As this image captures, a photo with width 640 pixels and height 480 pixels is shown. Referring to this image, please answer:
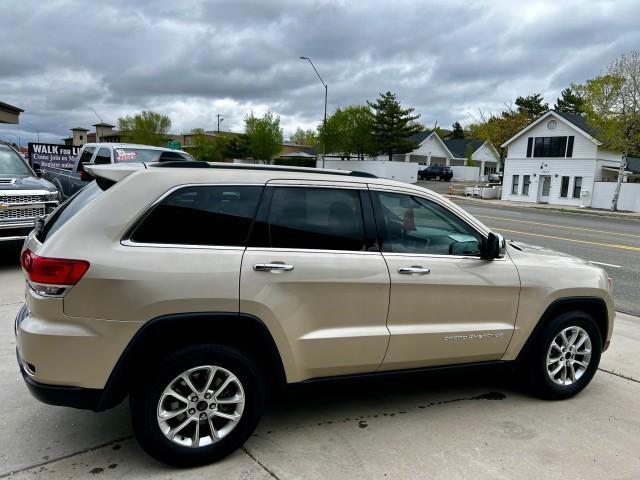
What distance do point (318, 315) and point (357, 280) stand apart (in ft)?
1.08

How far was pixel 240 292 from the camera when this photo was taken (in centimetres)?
301

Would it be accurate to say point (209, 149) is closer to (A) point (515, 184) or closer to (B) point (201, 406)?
(A) point (515, 184)

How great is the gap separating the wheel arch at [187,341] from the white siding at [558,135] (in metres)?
40.4

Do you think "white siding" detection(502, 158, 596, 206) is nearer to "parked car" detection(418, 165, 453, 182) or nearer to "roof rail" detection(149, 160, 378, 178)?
"parked car" detection(418, 165, 453, 182)

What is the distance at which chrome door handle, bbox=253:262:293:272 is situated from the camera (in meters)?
3.07

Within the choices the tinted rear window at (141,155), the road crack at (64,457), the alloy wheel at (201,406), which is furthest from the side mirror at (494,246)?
the tinted rear window at (141,155)

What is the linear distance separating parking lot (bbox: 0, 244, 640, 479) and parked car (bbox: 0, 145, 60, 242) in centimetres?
412

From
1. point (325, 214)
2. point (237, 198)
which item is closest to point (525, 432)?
point (325, 214)

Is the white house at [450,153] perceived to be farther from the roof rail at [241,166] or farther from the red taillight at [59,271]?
the red taillight at [59,271]

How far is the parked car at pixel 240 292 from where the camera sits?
9.26 feet

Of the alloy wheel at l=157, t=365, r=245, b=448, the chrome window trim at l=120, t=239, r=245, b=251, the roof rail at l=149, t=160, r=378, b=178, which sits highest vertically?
the roof rail at l=149, t=160, r=378, b=178

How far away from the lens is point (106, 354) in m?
2.82

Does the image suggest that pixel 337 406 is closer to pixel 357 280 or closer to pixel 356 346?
pixel 356 346

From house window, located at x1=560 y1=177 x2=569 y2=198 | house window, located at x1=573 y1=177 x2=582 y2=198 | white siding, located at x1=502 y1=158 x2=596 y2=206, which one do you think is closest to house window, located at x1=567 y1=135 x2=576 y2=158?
white siding, located at x1=502 y1=158 x2=596 y2=206
